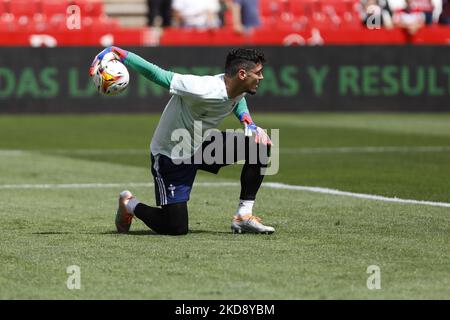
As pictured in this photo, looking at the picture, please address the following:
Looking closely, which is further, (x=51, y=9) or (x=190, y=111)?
(x=51, y=9)

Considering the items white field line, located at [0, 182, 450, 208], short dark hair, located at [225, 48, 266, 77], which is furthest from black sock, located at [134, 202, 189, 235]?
white field line, located at [0, 182, 450, 208]

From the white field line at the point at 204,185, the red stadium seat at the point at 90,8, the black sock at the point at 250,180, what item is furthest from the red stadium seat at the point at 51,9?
the black sock at the point at 250,180

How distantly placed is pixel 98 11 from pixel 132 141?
916cm

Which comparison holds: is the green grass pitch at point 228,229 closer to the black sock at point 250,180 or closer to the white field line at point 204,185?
the white field line at point 204,185

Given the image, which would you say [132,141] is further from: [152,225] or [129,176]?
[152,225]

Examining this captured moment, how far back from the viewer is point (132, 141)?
19844 mm

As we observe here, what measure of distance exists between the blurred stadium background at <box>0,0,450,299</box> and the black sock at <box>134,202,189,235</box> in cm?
12

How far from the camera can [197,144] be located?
9.81 m

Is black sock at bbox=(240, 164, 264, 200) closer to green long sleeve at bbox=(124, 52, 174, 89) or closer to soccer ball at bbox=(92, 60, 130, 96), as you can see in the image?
green long sleeve at bbox=(124, 52, 174, 89)

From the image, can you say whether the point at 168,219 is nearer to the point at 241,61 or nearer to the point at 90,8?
the point at 241,61

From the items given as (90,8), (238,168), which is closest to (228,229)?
(238,168)

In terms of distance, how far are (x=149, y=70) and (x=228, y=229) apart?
1.60 metres

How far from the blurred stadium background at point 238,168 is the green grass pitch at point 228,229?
26 mm
